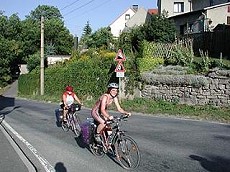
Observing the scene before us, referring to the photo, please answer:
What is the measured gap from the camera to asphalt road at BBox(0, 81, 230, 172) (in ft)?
27.0

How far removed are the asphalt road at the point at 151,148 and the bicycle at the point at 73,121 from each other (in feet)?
0.85

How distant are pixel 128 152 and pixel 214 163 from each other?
1.75m

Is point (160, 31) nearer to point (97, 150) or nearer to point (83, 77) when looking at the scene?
point (83, 77)

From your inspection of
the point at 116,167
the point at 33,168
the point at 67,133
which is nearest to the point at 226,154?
the point at 116,167

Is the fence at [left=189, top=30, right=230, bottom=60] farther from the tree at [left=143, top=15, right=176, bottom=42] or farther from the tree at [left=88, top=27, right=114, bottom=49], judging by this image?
the tree at [left=88, top=27, right=114, bottom=49]

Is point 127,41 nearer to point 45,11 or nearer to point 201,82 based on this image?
point 201,82

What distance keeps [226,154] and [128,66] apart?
17210 mm

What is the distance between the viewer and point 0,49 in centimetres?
7475

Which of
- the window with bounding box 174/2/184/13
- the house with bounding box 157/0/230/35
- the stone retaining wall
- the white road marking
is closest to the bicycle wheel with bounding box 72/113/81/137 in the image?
the white road marking

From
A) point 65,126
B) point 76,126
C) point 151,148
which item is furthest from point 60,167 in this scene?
point 65,126

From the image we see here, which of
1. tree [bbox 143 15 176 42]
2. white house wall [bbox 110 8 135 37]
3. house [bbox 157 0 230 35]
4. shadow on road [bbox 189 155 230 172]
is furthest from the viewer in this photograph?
white house wall [bbox 110 8 135 37]

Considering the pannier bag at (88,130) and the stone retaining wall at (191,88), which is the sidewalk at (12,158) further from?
the stone retaining wall at (191,88)

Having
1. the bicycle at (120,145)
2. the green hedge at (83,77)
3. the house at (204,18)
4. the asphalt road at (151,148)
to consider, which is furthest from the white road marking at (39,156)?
the house at (204,18)

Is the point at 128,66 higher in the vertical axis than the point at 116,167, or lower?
higher
